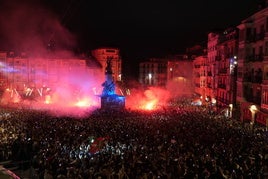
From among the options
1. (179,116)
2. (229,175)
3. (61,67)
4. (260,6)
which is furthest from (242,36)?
(61,67)

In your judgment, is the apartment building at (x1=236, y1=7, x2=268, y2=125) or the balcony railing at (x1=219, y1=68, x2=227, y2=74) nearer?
the apartment building at (x1=236, y1=7, x2=268, y2=125)

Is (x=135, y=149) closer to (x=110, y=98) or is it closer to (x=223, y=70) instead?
(x=110, y=98)

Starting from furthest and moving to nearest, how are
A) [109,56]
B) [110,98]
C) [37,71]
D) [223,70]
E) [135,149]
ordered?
[109,56] → [37,71] → [223,70] → [110,98] → [135,149]

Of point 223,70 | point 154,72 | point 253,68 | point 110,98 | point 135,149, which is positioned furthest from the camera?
point 154,72

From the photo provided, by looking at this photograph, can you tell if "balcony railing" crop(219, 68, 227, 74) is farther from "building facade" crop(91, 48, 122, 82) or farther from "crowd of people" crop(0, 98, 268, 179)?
"building facade" crop(91, 48, 122, 82)

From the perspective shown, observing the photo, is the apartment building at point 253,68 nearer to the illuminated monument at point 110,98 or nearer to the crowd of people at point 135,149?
the crowd of people at point 135,149

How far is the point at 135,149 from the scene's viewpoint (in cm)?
1992

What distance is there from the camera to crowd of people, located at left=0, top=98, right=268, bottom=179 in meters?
16.0

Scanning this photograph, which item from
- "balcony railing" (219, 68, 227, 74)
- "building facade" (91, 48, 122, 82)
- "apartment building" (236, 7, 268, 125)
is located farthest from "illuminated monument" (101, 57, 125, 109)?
"building facade" (91, 48, 122, 82)

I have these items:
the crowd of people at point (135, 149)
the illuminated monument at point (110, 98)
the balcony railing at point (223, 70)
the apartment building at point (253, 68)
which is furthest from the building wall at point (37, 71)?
the crowd of people at point (135, 149)

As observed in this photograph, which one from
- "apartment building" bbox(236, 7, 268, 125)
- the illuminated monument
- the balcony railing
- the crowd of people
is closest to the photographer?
the crowd of people

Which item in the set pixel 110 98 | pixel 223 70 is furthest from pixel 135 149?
pixel 223 70

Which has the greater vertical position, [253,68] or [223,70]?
[253,68]

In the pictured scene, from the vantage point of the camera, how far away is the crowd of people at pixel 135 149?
16000 millimetres
